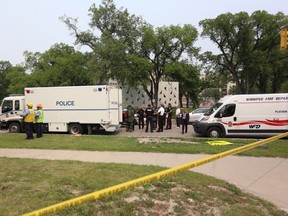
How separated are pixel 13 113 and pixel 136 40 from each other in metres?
28.3

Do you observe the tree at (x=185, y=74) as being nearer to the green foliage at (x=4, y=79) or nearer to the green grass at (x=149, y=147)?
the green grass at (x=149, y=147)

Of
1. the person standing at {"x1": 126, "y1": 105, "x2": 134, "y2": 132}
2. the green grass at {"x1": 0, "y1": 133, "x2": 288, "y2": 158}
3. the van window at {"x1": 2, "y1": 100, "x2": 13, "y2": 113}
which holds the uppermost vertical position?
the van window at {"x1": 2, "y1": 100, "x2": 13, "y2": 113}

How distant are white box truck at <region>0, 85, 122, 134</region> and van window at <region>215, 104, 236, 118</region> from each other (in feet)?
19.2

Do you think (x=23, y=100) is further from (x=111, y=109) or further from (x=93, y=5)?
(x=93, y=5)

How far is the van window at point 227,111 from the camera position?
16141 millimetres

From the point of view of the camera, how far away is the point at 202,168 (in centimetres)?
857

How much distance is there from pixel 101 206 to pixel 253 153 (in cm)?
740

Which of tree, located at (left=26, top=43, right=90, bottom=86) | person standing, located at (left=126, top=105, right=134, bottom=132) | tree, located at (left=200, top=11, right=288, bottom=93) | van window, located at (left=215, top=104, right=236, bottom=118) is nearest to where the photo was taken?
van window, located at (left=215, top=104, right=236, bottom=118)

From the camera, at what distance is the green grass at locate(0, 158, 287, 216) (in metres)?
4.86

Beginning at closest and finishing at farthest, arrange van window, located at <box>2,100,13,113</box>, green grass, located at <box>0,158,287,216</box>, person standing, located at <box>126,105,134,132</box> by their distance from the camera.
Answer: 1. green grass, located at <box>0,158,287,216</box>
2. van window, located at <box>2,100,13,113</box>
3. person standing, located at <box>126,105,134,132</box>

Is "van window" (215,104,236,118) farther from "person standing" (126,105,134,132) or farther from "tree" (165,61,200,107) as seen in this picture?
"tree" (165,61,200,107)

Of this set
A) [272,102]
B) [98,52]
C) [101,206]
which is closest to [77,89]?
[272,102]

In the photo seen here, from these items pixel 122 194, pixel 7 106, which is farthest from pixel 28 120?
pixel 122 194

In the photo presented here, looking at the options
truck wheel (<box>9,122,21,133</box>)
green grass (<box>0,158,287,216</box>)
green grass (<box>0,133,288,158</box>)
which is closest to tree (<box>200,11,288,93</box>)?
truck wheel (<box>9,122,21,133</box>)
